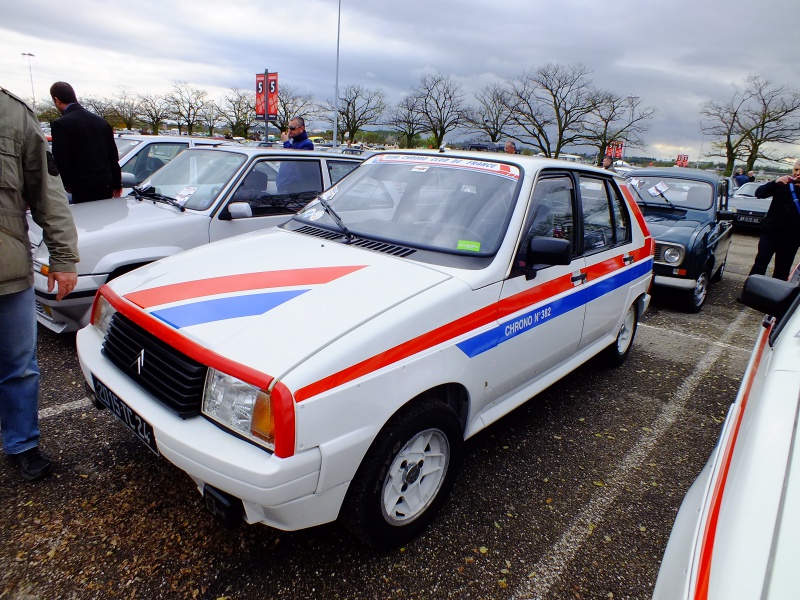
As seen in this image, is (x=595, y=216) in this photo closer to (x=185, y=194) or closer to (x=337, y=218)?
(x=337, y=218)

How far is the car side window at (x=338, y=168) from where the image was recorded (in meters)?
5.41

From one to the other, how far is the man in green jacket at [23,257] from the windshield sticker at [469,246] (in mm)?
1906

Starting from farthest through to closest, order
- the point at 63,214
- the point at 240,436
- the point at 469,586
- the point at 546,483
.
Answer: the point at 546,483 < the point at 63,214 < the point at 469,586 < the point at 240,436

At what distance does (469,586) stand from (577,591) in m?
0.48

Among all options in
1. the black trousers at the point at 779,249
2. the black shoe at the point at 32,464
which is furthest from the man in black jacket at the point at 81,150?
the black trousers at the point at 779,249

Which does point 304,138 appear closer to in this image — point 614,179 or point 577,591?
point 614,179

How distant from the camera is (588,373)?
14.3 ft

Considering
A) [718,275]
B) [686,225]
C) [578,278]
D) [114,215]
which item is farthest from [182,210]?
[718,275]

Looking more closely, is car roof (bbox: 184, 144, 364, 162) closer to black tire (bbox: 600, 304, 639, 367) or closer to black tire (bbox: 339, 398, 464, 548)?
black tire (bbox: 600, 304, 639, 367)

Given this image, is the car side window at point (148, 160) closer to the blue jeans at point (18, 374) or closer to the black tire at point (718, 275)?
the blue jeans at point (18, 374)

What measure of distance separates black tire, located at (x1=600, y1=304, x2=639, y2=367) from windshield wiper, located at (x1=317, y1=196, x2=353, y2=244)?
2595mm

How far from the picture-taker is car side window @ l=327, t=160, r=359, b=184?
5.41m

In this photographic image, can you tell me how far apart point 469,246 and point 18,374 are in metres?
2.37

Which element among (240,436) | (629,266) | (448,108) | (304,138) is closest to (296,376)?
(240,436)
